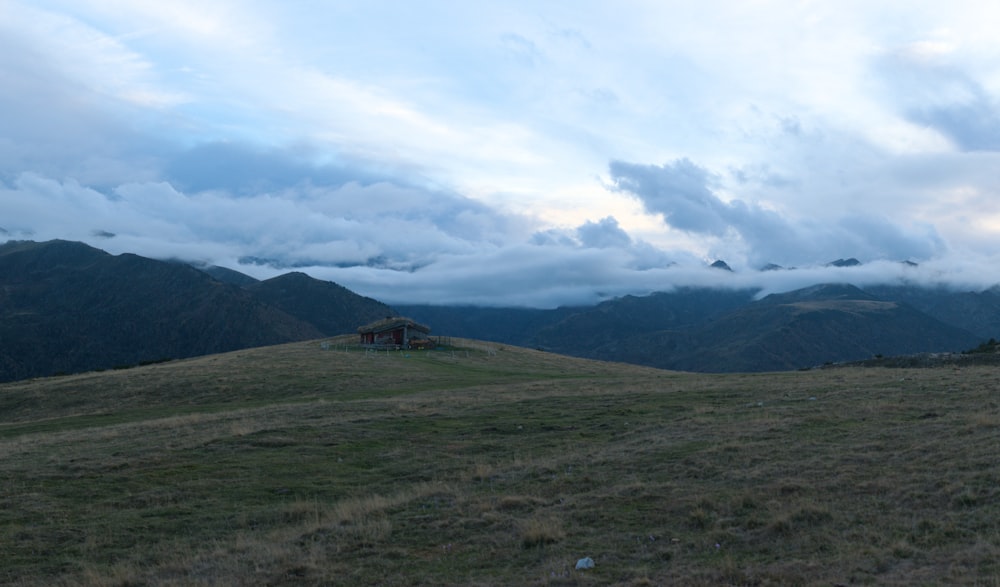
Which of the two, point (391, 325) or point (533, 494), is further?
point (391, 325)

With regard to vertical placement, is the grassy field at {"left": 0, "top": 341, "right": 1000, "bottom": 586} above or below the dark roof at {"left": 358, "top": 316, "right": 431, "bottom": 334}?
below

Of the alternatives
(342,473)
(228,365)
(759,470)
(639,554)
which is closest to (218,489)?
(342,473)

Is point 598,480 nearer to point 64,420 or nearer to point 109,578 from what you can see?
point 109,578

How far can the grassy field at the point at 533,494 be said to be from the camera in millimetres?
11078

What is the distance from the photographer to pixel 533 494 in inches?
616

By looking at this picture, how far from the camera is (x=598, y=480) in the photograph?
16484mm

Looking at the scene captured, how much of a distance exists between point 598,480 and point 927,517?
6.66m

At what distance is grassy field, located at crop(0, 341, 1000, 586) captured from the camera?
11078 mm

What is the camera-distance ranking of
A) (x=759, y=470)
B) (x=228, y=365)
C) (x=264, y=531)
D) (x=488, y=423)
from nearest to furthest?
(x=264, y=531) → (x=759, y=470) → (x=488, y=423) → (x=228, y=365)

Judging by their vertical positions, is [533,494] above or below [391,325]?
below

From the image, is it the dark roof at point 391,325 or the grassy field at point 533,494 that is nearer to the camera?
the grassy field at point 533,494

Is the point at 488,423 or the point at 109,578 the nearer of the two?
the point at 109,578

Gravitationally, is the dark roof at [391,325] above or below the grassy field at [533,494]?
above

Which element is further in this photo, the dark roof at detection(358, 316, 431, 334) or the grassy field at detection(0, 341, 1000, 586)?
the dark roof at detection(358, 316, 431, 334)
